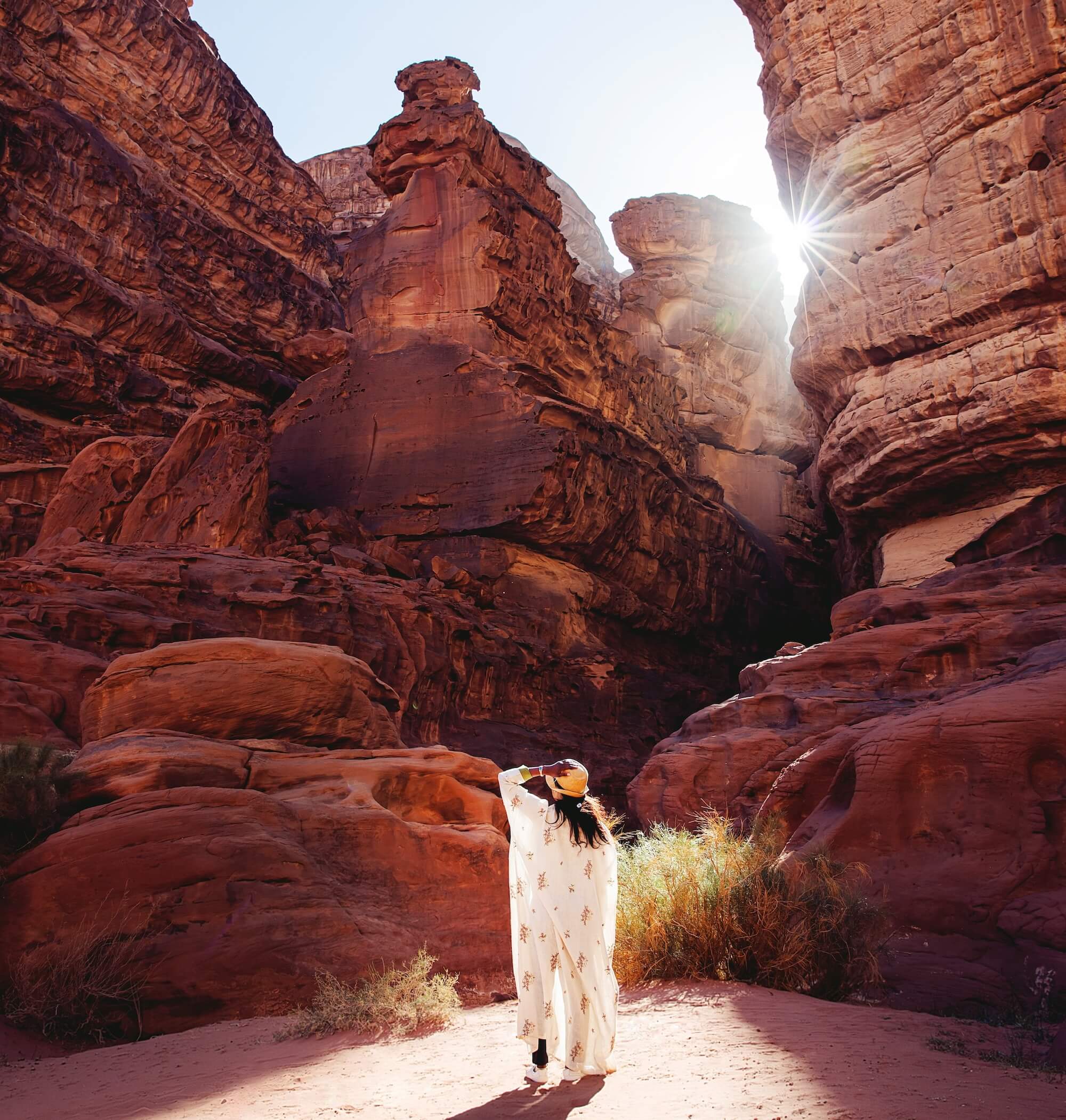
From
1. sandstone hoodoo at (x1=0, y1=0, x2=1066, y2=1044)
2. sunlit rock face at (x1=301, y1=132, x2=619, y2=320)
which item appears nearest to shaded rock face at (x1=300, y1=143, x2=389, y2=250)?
sunlit rock face at (x1=301, y1=132, x2=619, y2=320)

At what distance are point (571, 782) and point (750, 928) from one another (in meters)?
2.85

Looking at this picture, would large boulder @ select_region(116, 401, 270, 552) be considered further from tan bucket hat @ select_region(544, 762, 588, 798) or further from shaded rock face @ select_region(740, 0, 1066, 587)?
tan bucket hat @ select_region(544, 762, 588, 798)

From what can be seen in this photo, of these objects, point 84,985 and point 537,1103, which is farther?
point 84,985

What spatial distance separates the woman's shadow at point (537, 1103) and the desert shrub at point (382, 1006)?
1767 mm

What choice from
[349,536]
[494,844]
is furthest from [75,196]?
[494,844]

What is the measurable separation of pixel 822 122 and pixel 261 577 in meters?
19.2

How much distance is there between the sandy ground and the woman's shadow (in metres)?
0.01

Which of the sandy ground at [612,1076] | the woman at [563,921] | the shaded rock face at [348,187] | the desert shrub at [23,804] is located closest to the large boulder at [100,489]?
the desert shrub at [23,804]

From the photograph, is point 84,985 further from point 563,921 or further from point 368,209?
point 368,209

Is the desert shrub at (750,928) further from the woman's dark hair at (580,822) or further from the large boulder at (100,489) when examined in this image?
the large boulder at (100,489)

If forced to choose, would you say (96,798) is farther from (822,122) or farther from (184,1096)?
(822,122)

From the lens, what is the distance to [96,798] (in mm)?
8992

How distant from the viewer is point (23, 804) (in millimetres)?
8352

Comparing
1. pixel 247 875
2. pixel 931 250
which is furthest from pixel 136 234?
pixel 247 875
